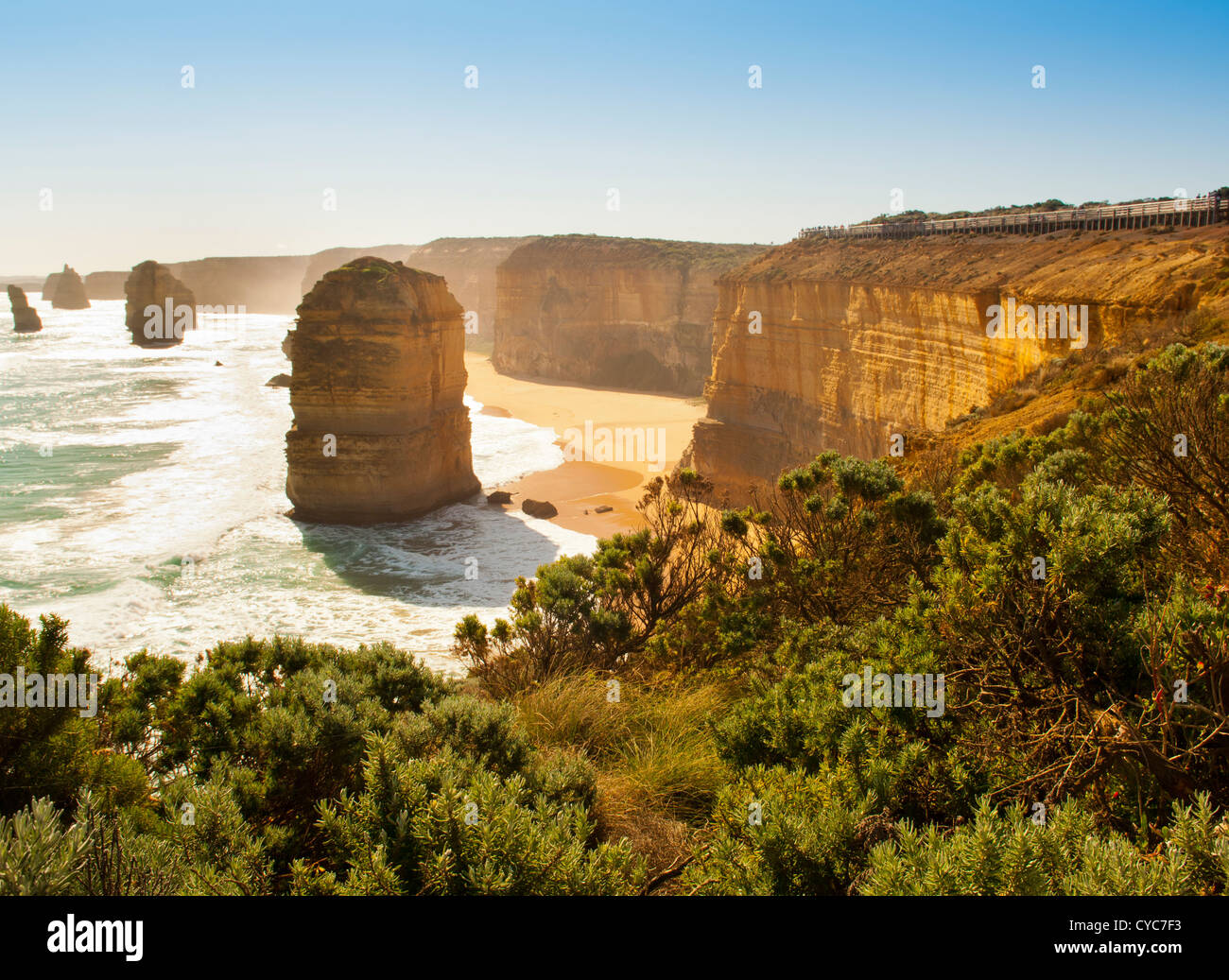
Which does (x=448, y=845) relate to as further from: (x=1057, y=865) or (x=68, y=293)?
(x=68, y=293)

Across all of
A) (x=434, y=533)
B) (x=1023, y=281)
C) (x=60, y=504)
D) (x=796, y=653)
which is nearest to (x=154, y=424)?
(x=60, y=504)

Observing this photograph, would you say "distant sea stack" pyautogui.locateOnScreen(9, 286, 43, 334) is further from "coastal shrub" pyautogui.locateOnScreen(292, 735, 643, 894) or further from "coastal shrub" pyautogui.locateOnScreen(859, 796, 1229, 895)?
"coastal shrub" pyautogui.locateOnScreen(859, 796, 1229, 895)

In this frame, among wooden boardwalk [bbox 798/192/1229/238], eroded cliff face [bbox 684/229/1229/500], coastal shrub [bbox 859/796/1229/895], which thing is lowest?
coastal shrub [bbox 859/796/1229/895]

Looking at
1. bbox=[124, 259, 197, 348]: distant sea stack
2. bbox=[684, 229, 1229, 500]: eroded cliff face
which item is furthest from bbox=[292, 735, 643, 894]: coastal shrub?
bbox=[124, 259, 197, 348]: distant sea stack

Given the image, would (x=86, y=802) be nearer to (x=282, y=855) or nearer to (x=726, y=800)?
(x=282, y=855)

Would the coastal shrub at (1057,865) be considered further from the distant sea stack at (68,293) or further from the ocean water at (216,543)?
the distant sea stack at (68,293)

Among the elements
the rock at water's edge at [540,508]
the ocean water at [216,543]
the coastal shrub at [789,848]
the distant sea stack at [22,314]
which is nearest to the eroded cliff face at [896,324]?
the rock at water's edge at [540,508]

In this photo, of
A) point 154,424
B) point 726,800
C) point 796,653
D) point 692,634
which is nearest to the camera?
point 726,800
